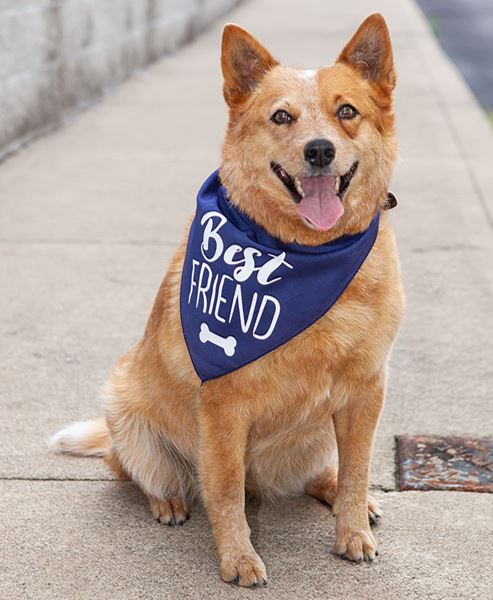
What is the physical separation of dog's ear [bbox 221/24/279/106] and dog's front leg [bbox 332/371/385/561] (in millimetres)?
1070

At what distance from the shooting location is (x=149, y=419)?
145 inches

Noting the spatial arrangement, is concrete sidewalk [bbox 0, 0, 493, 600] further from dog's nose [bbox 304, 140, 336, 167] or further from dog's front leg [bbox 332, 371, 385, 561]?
dog's nose [bbox 304, 140, 336, 167]

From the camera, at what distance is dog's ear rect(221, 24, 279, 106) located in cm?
346

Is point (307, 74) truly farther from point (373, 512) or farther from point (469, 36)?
point (469, 36)

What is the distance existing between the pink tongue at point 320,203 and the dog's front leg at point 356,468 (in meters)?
0.56

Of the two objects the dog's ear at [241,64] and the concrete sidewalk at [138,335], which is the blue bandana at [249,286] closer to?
the dog's ear at [241,64]

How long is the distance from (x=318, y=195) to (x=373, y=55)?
1.84ft

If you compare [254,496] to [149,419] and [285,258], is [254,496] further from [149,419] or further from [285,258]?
[285,258]

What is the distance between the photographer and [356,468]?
352 cm

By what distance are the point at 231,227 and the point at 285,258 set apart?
0.69 feet

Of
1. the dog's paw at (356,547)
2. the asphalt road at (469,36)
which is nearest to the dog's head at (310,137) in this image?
the dog's paw at (356,547)

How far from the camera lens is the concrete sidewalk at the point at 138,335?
Result: 3.39m

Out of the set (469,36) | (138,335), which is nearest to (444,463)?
A: (138,335)

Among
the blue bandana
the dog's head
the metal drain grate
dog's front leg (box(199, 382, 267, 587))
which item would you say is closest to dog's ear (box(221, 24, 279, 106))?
the dog's head
